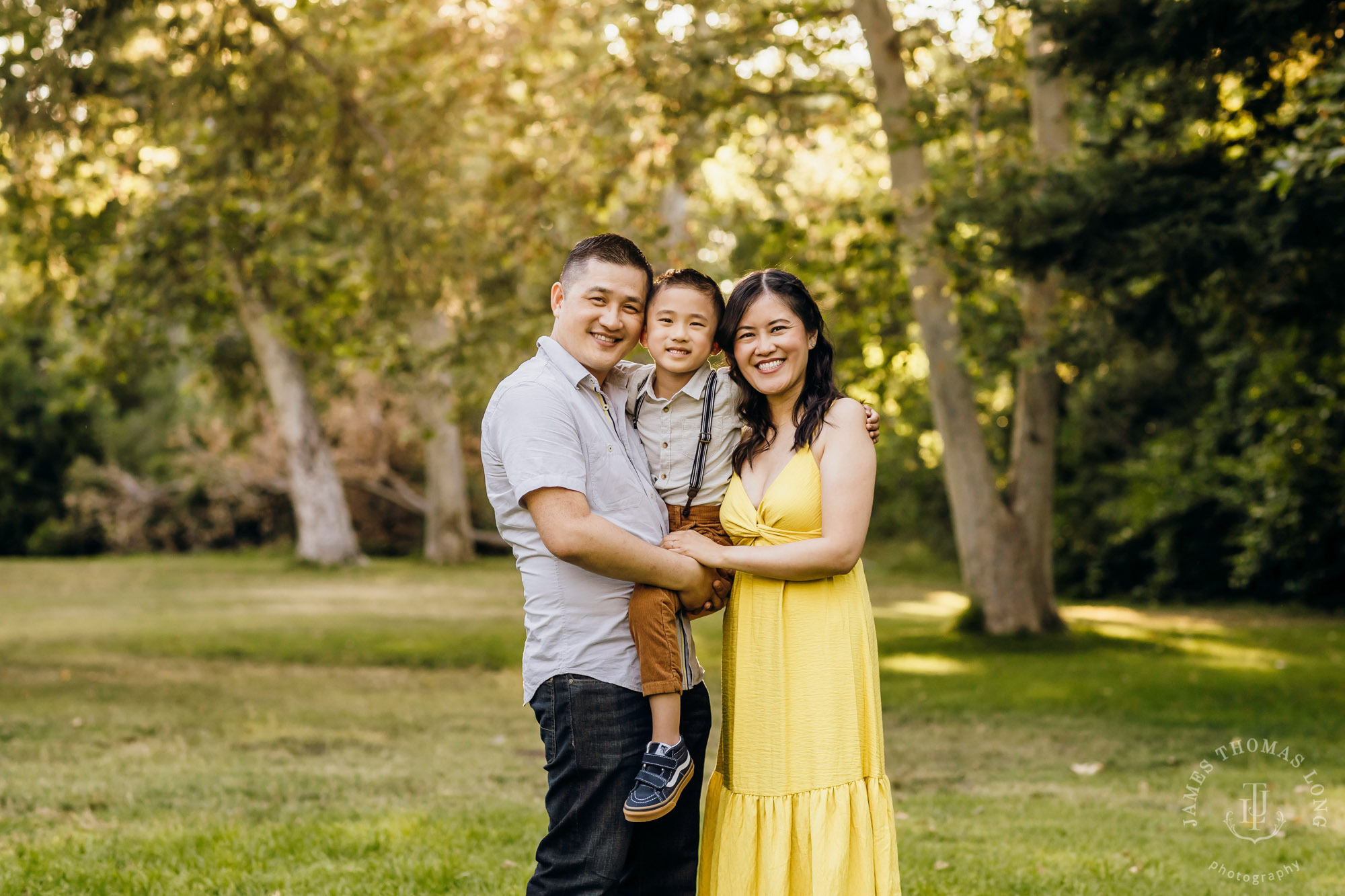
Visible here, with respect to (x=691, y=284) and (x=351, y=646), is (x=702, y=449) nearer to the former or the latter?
(x=691, y=284)

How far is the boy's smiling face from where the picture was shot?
300 cm

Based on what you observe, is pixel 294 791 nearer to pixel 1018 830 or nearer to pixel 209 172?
pixel 1018 830

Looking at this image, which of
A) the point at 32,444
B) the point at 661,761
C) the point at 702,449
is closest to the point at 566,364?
the point at 702,449

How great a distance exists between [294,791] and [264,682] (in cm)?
473

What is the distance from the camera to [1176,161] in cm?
722

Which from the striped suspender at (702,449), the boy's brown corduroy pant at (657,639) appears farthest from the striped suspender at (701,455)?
the boy's brown corduroy pant at (657,639)

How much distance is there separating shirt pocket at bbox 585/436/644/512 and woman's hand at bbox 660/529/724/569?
0.13 metres

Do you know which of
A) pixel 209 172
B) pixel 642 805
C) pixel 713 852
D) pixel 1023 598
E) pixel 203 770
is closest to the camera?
pixel 642 805

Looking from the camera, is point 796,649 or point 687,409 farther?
point 687,409

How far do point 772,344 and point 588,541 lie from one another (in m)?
0.76

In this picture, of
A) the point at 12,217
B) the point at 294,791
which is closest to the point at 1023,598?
the point at 294,791

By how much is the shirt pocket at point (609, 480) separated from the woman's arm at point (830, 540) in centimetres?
Answer: 15

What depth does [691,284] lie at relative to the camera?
3008 millimetres

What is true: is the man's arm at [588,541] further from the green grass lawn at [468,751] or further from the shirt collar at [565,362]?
the green grass lawn at [468,751]
